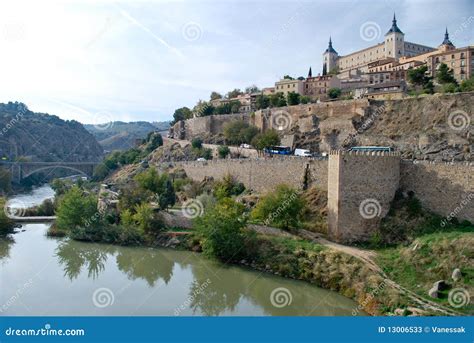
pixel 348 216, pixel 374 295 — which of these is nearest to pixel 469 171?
Answer: pixel 348 216

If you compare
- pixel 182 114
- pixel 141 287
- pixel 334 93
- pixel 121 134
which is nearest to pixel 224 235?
pixel 141 287

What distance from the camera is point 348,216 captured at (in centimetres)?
1606

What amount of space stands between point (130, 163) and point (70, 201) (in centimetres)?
2088

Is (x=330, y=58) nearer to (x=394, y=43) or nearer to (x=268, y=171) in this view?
(x=394, y=43)

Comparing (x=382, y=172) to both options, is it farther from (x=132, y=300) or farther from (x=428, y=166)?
(x=132, y=300)

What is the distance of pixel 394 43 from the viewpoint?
47.4 m
